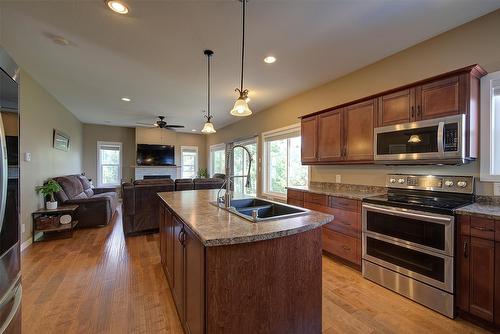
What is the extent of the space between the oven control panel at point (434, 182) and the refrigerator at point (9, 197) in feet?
10.6

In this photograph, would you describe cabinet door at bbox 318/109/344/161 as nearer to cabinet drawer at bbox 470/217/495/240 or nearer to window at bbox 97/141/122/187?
cabinet drawer at bbox 470/217/495/240

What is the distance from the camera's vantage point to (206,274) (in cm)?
110

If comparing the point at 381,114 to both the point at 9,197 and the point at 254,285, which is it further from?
the point at 9,197

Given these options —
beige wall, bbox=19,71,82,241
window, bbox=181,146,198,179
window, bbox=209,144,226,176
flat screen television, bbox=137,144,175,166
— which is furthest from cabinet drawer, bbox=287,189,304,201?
window, bbox=181,146,198,179

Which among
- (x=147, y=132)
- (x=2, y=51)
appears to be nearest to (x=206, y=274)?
(x=2, y=51)

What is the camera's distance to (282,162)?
470 centimetres

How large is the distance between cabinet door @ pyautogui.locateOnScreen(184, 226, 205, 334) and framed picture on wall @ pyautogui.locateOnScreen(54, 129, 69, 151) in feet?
16.1

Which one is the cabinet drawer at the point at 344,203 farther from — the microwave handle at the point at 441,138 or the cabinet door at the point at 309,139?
the microwave handle at the point at 441,138

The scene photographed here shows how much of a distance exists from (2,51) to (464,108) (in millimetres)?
3129

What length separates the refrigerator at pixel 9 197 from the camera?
89 cm

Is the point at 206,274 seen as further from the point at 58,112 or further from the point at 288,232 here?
the point at 58,112

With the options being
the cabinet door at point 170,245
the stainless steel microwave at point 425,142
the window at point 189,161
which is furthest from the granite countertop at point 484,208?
the window at point 189,161

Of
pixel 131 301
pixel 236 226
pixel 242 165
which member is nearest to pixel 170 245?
pixel 131 301

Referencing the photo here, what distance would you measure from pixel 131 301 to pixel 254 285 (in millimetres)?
1563
